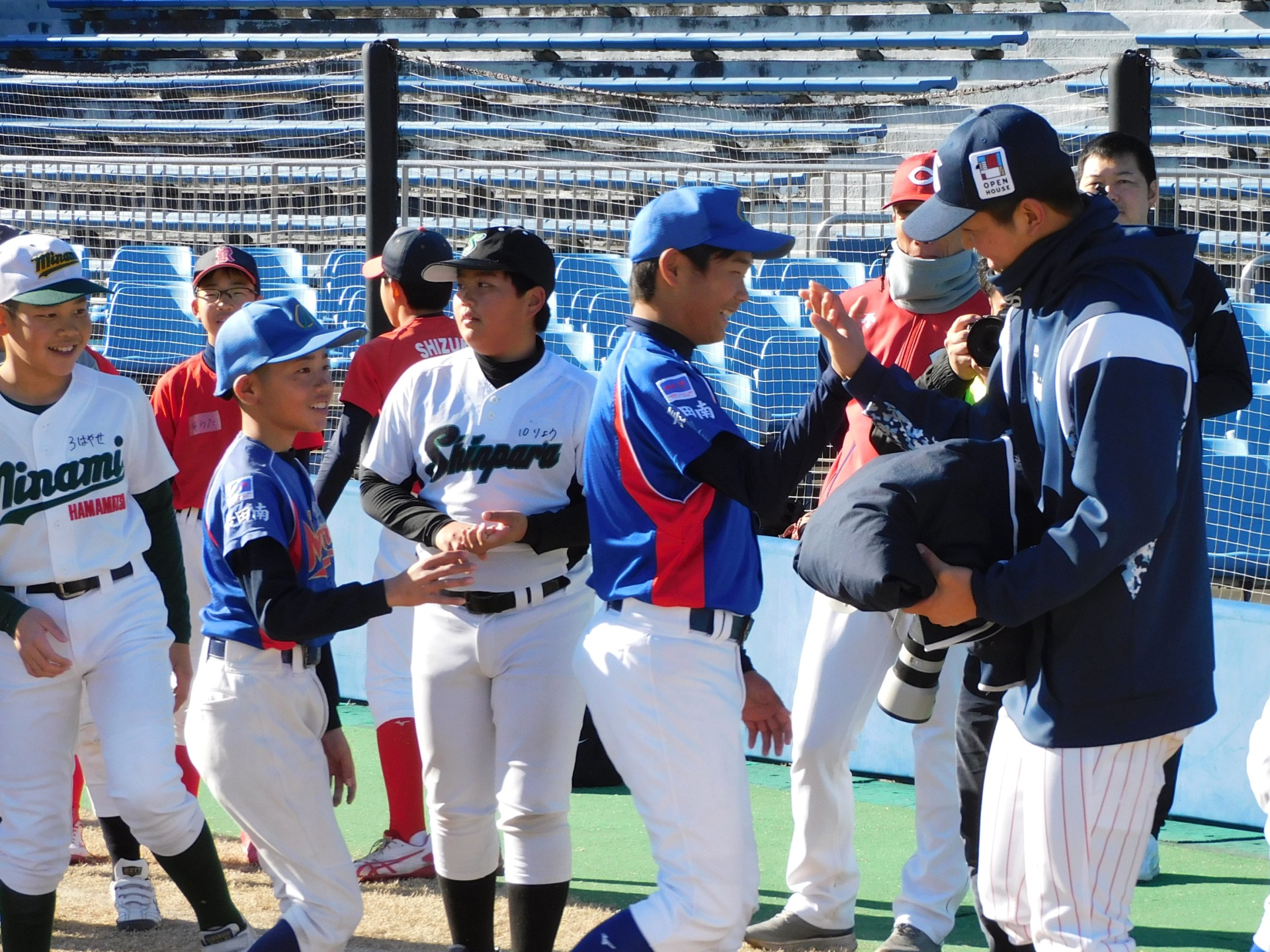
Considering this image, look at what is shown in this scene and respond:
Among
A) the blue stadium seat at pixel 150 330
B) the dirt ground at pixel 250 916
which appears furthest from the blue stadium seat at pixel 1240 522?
the blue stadium seat at pixel 150 330

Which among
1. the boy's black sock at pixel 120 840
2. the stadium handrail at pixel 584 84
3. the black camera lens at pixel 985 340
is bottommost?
the boy's black sock at pixel 120 840

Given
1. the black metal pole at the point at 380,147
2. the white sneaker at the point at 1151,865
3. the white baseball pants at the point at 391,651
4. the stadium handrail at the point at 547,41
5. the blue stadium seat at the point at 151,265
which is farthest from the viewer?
the stadium handrail at the point at 547,41

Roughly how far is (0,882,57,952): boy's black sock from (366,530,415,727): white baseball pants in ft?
4.16

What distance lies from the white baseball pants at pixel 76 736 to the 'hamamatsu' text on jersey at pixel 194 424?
1364mm

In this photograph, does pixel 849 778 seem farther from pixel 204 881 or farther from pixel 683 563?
pixel 204 881

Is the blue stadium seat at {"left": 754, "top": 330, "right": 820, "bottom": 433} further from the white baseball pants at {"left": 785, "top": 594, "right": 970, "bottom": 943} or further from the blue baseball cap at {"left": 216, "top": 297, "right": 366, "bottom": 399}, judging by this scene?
the blue baseball cap at {"left": 216, "top": 297, "right": 366, "bottom": 399}

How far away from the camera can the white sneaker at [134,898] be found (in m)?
4.00

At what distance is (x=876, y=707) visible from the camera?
5.45 metres

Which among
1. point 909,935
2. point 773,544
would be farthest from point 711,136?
Result: point 909,935

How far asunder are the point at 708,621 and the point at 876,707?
2.72 meters

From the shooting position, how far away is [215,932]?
3.57m

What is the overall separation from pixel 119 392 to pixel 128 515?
311 millimetres

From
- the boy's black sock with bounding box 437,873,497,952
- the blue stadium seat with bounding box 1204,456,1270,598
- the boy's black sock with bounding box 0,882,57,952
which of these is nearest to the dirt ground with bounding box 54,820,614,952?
the boy's black sock with bounding box 437,873,497,952

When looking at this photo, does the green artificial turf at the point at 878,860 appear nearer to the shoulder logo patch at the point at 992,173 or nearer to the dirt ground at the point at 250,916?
the dirt ground at the point at 250,916
